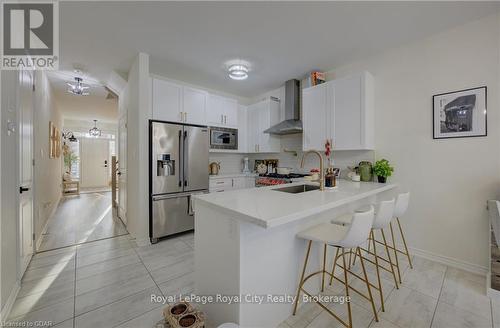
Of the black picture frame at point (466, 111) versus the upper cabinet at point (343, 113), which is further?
the upper cabinet at point (343, 113)

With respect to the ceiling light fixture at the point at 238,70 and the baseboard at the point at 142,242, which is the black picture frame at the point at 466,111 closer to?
the ceiling light fixture at the point at 238,70

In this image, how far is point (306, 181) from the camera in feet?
8.64

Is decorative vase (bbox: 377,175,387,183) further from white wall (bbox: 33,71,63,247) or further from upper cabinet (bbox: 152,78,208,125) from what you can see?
white wall (bbox: 33,71,63,247)

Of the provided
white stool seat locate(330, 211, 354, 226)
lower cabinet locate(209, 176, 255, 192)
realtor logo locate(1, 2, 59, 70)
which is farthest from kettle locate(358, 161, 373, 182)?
realtor logo locate(1, 2, 59, 70)

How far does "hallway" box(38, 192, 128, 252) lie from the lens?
304 cm

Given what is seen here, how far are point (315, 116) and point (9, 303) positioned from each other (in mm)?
3850

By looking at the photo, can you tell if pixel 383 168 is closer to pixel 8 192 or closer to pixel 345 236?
pixel 345 236

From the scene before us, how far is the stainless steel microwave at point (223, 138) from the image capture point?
13.1 feet

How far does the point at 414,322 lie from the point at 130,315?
215 centimetres

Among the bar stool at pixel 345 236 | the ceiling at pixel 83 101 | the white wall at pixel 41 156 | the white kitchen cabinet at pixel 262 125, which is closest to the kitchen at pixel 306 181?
the bar stool at pixel 345 236

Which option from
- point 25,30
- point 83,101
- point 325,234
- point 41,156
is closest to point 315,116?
point 325,234

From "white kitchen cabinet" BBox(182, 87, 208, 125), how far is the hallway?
2.22 meters

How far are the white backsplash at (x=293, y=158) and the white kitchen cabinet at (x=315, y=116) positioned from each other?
1.32ft

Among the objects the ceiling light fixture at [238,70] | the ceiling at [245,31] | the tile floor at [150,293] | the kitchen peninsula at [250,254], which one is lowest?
the tile floor at [150,293]
